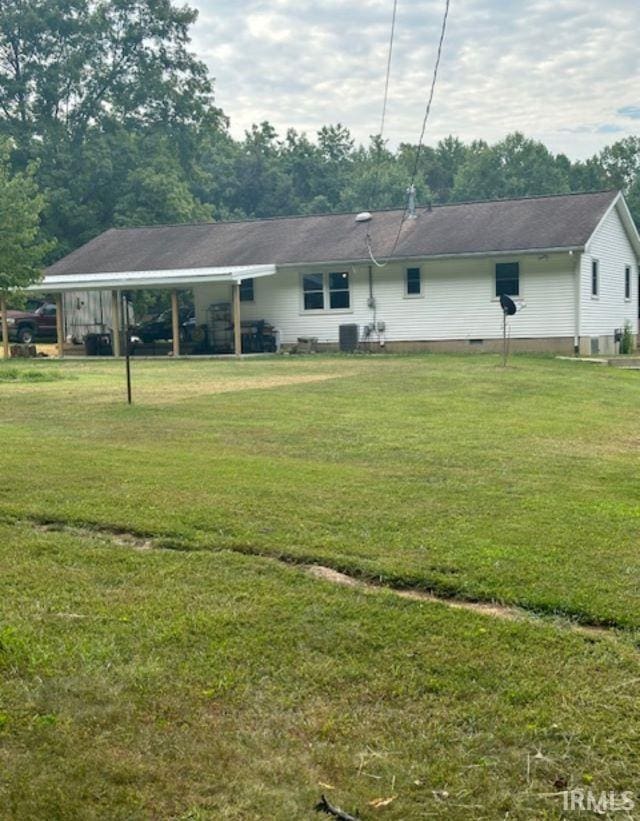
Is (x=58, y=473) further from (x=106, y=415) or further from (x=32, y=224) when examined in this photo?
(x=32, y=224)

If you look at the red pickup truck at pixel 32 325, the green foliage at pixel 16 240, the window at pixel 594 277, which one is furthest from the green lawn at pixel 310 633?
the red pickup truck at pixel 32 325

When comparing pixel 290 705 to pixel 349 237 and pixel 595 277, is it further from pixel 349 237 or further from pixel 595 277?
pixel 349 237

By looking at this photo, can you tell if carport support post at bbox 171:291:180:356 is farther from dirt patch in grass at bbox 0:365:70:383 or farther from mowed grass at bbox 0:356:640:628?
mowed grass at bbox 0:356:640:628

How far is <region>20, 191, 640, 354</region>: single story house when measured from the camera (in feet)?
77.9

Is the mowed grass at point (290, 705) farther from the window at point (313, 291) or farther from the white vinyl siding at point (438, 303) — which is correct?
the window at point (313, 291)

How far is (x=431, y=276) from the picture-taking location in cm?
2505

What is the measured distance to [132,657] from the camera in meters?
3.63

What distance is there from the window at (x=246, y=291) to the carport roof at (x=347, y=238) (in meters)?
0.74

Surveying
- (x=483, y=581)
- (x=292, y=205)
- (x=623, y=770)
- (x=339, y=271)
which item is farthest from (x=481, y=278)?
(x=292, y=205)

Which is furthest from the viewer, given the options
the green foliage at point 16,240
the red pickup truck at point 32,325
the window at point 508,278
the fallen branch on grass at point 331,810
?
the red pickup truck at point 32,325

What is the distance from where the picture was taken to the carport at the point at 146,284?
2427 cm

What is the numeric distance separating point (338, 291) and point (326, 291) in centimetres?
37

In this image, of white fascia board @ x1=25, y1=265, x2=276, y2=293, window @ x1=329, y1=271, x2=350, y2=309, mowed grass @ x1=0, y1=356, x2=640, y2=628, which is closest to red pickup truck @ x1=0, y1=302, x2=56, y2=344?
white fascia board @ x1=25, y1=265, x2=276, y2=293

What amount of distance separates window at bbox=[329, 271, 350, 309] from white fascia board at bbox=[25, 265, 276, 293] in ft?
6.05
